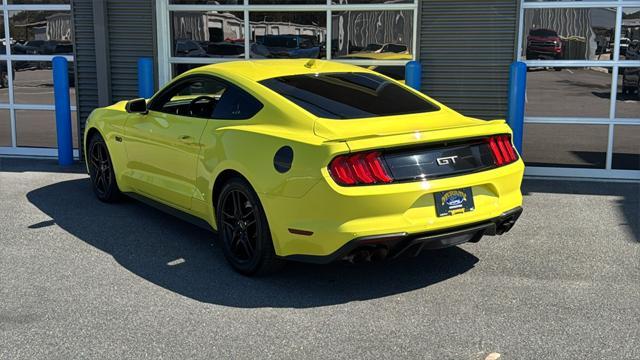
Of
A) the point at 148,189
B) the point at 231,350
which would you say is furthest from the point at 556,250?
the point at 148,189

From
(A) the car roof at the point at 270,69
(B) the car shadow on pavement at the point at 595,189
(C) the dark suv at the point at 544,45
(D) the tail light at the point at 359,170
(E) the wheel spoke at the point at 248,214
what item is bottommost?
(B) the car shadow on pavement at the point at 595,189

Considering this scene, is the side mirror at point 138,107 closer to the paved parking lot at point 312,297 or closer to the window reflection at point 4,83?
the paved parking lot at point 312,297

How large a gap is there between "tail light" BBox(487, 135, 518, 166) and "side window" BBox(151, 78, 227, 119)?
6.93 ft

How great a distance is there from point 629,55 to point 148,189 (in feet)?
19.4

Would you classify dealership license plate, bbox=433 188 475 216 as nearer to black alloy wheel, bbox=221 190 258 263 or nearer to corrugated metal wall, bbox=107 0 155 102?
black alloy wheel, bbox=221 190 258 263

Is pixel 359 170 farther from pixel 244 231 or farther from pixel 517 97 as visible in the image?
pixel 517 97

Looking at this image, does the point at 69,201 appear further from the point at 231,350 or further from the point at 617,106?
the point at 617,106

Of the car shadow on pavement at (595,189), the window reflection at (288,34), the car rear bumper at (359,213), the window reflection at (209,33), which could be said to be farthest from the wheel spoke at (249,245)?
the window reflection at (209,33)

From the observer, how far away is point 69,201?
736cm

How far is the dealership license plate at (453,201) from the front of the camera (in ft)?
14.9

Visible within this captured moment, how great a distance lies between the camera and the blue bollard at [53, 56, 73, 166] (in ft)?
29.5

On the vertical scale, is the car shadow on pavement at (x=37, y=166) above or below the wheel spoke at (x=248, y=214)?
below

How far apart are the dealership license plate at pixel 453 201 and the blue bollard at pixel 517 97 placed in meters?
3.51

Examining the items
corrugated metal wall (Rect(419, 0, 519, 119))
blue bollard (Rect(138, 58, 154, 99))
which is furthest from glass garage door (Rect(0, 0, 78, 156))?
Answer: corrugated metal wall (Rect(419, 0, 519, 119))
